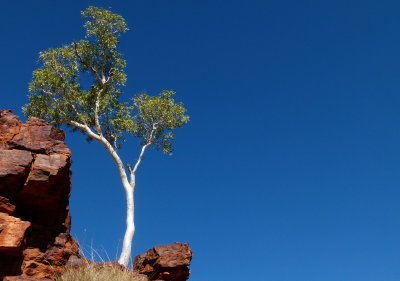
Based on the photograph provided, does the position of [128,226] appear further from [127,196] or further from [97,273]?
[97,273]

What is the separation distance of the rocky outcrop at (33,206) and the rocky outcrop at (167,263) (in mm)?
2784

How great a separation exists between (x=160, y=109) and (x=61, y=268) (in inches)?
775

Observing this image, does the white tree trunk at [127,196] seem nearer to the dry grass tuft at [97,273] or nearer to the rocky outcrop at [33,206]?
the dry grass tuft at [97,273]

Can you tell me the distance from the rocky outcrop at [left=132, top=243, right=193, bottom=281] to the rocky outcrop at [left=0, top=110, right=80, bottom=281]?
2784mm

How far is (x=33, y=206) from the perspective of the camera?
11.1m

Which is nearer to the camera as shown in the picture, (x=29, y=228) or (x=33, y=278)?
(x=33, y=278)

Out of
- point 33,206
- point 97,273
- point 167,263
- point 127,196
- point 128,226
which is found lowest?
point 97,273

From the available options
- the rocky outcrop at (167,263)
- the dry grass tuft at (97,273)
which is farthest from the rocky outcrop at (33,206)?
the rocky outcrop at (167,263)

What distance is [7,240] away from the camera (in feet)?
31.7

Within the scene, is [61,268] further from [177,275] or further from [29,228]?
[177,275]

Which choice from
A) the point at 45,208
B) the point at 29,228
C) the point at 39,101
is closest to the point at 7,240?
the point at 29,228

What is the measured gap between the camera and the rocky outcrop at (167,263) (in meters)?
13.5

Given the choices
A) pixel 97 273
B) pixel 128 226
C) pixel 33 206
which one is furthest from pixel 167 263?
pixel 128 226

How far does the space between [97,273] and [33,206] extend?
2555 millimetres
